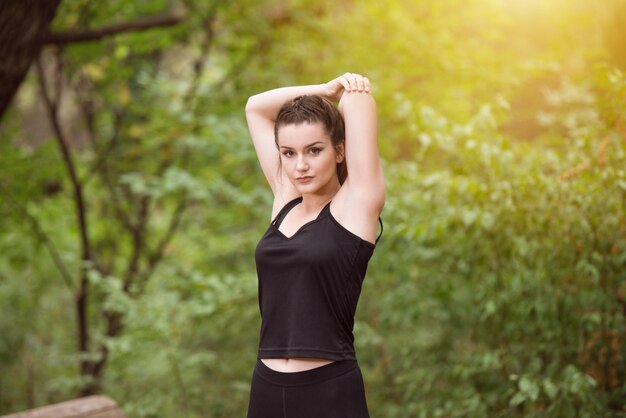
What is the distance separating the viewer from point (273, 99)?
2.46 meters

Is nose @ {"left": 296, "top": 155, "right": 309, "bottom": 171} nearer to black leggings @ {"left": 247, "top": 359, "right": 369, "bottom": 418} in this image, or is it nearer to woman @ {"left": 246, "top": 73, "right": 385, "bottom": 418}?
woman @ {"left": 246, "top": 73, "right": 385, "bottom": 418}

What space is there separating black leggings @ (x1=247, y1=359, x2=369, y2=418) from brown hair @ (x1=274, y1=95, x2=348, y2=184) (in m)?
0.73

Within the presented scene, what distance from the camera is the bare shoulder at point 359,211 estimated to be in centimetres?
212

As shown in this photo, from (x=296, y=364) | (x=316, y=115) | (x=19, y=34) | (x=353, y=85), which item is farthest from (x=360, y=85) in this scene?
(x=19, y=34)

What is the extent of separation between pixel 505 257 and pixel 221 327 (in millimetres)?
2571

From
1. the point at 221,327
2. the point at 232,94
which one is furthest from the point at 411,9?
the point at 221,327

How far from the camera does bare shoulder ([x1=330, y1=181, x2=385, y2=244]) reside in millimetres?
2119

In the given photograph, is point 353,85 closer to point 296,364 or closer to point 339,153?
point 339,153

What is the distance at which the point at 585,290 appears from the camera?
334cm

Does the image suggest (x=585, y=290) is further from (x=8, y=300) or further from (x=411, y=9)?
(x=8, y=300)

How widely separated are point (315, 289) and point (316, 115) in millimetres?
556

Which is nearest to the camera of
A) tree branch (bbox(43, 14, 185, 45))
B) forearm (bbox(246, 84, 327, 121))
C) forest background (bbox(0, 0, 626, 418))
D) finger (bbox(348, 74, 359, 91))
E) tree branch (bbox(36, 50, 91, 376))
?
finger (bbox(348, 74, 359, 91))

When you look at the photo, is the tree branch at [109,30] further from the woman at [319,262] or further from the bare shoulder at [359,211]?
the bare shoulder at [359,211]

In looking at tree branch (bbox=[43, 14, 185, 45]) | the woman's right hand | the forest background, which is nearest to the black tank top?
the woman's right hand
